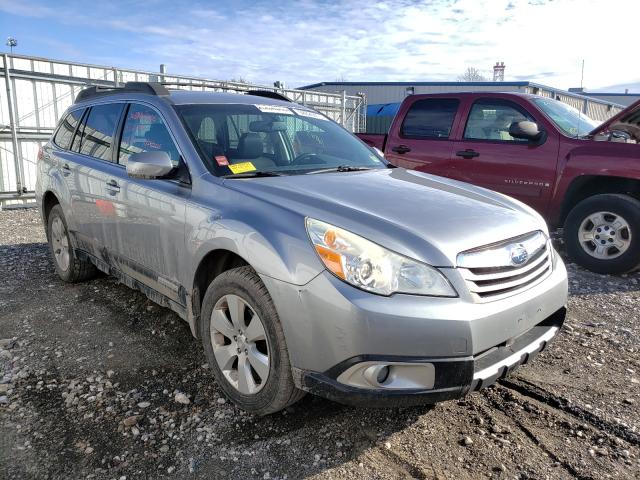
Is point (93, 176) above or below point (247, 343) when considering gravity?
above

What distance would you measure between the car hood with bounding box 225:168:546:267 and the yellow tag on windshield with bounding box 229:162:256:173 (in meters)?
0.17

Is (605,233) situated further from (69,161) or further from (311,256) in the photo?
(69,161)

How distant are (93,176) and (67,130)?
1.23m

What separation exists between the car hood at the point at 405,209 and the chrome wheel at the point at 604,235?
2.73 m

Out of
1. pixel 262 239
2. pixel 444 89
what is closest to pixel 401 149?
pixel 262 239

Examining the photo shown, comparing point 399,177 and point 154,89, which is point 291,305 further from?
point 154,89

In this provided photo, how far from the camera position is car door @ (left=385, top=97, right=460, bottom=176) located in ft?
21.4

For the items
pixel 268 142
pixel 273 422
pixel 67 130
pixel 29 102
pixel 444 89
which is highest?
pixel 444 89

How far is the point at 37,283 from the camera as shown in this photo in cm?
509

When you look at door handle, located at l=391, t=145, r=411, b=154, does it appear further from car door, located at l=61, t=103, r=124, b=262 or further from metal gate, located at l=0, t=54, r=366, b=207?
car door, located at l=61, t=103, r=124, b=262

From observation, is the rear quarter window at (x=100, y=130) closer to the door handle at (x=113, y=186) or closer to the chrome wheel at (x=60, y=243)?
the door handle at (x=113, y=186)

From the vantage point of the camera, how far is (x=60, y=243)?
5039 mm

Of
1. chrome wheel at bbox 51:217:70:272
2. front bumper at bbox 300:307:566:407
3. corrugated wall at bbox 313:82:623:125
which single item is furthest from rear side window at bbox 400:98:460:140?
corrugated wall at bbox 313:82:623:125

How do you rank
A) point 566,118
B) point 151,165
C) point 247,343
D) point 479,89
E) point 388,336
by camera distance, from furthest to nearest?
point 479,89 < point 566,118 < point 151,165 < point 247,343 < point 388,336
